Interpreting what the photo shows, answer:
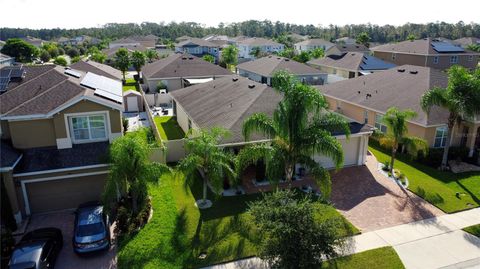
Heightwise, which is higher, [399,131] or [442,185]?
[399,131]

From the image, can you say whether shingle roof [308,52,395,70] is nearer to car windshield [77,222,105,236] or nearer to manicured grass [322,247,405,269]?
manicured grass [322,247,405,269]

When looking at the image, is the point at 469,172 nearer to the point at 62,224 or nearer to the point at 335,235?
the point at 335,235

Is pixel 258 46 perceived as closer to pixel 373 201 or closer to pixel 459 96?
pixel 459 96

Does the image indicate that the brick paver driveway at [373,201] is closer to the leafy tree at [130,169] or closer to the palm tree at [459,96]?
the palm tree at [459,96]

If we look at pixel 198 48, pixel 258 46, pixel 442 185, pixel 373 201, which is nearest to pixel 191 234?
pixel 373 201

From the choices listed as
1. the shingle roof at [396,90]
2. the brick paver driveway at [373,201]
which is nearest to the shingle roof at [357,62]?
the shingle roof at [396,90]

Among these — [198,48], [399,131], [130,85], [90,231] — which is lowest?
[130,85]

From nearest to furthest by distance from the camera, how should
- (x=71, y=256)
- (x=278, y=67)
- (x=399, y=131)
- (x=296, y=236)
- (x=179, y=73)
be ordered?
1. (x=296, y=236)
2. (x=71, y=256)
3. (x=399, y=131)
4. (x=179, y=73)
5. (x=278, y=67)
